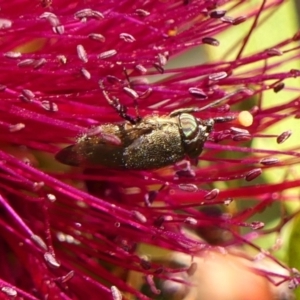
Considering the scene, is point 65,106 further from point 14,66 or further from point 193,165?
point 193,165

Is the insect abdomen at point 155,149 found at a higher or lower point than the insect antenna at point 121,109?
lower

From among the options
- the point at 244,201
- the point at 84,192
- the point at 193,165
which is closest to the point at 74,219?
Result: the point at 84,192

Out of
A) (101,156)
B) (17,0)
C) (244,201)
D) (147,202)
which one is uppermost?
(17,0)
